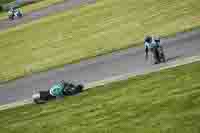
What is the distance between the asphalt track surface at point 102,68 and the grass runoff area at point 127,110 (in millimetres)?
1987

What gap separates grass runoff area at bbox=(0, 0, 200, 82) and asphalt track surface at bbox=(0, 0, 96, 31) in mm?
2241

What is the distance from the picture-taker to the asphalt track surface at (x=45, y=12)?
47966 mm

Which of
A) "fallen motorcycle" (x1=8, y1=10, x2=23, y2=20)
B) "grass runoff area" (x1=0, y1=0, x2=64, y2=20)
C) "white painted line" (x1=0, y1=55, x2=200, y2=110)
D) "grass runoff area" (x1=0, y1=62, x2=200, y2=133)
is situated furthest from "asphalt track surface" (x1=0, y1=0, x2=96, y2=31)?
"grass runoff area" (x1=0, y1=62, x2=200, y2=133)

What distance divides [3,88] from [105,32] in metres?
10.2

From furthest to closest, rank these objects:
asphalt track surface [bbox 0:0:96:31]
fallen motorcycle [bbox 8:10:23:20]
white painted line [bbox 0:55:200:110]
A: 1. fallen motorcycle [bbox 8:10:23:20]
2. asphalt track surface [bbox 0:0:96:31]
3. white painted line [bbox 0:55:200:110]

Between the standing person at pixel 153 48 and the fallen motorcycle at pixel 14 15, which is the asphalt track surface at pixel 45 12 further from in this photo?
the standing person at pixel 153 48

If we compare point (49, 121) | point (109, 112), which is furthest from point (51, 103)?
point (109, 112)

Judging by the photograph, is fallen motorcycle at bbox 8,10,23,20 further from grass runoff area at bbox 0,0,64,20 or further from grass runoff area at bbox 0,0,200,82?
grass runoff area at bbox 0,0,200,82

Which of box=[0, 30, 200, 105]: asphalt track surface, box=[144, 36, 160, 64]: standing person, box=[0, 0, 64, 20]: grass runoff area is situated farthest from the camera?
box=[0, 0, 64, 20]: grass runoff area

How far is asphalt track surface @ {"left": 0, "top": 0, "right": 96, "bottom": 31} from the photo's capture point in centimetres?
4797

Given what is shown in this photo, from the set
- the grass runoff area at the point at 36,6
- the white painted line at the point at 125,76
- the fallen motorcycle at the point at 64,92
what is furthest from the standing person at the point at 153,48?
the grass runoff area at the point at 36,6

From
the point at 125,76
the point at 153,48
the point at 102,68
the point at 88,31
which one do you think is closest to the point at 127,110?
the point at 125,76

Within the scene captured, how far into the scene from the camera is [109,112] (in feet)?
76.3

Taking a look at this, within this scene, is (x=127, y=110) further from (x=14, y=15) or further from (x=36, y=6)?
(x=36, y=6)
